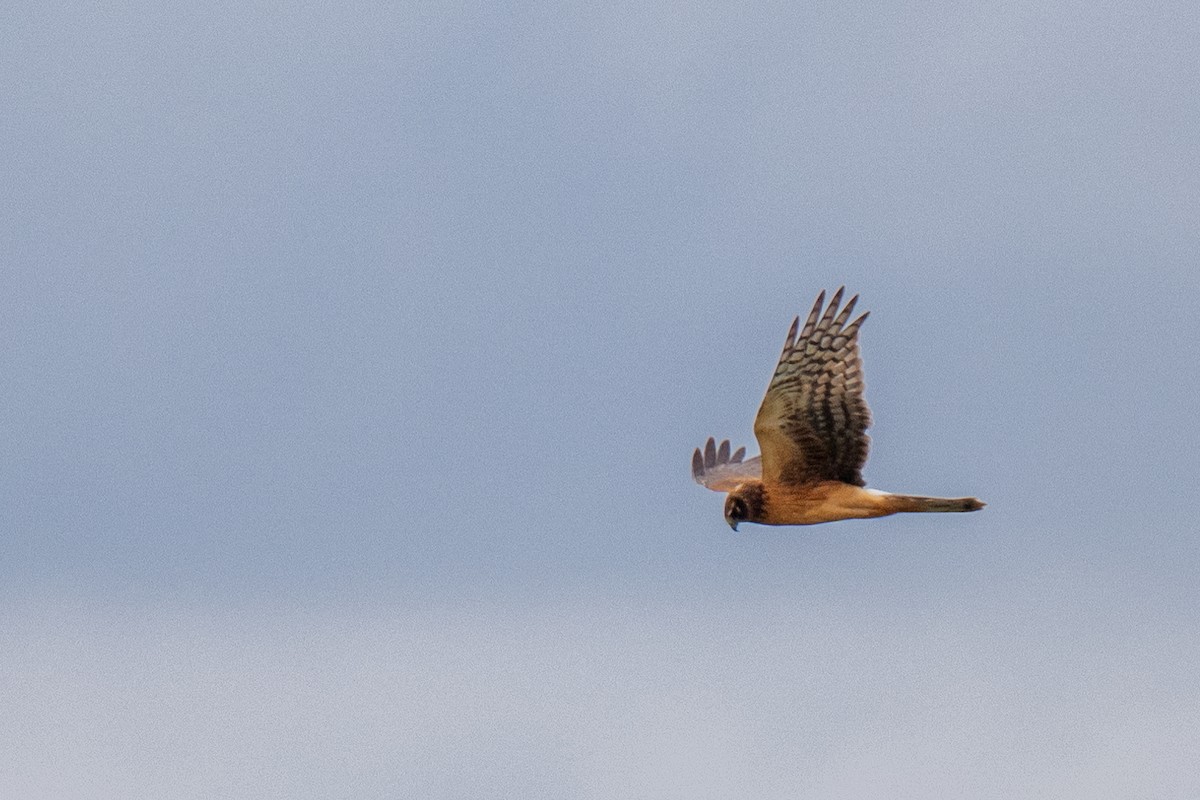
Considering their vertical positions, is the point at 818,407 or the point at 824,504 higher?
the point at 818,407

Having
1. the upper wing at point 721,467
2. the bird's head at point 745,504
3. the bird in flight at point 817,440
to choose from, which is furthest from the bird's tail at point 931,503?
the upper wing at point 721,467

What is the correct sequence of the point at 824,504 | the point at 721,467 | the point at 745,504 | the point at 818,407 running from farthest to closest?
the point at 721,467 → the point at 745,504 → the point at 824,504 → the point at 818,407

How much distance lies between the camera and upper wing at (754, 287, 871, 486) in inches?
674

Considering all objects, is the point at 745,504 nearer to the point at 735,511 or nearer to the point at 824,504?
the point at 735,511

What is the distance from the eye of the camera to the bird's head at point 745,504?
59.9ft

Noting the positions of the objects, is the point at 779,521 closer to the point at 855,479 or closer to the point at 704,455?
the point at 855,479

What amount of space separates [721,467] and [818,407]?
4609 mm

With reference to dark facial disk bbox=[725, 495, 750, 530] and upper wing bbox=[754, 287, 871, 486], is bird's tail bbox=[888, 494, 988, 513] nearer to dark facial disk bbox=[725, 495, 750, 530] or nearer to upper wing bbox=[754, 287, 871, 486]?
upper wing bbox=[754, 287, 871, 486]

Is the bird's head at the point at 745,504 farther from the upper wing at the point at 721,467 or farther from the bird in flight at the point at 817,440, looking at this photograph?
the upper wing at the point at 721,467

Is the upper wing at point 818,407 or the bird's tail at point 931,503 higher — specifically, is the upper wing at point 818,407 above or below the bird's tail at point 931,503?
above

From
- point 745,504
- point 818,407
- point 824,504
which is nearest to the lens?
point 818,407

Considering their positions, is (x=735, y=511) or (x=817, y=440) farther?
(x=735, y=511)

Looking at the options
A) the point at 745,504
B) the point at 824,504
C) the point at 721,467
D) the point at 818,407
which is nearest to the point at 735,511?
the point at 745,504

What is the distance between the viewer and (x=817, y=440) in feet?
57.7
